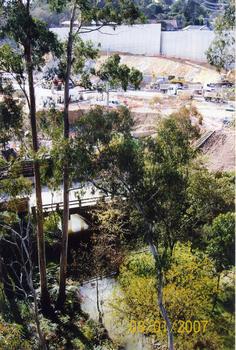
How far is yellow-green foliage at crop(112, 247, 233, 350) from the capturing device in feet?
20.5

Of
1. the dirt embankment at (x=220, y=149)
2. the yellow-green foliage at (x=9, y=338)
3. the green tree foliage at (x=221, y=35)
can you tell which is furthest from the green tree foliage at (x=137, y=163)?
the dirt embankment at (x=220, y=149)

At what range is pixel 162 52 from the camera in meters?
21.8

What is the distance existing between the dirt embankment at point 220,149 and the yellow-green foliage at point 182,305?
6.36 metres

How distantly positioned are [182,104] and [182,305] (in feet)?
33.4

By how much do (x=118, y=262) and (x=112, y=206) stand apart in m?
1.54

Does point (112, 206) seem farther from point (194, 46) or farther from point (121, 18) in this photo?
point (194, 46)

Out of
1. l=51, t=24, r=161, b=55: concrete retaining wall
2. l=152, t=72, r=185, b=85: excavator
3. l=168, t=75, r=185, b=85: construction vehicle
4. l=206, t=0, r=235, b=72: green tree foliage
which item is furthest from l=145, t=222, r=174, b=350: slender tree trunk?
l=168, t=75, r=185, b=85: construction vehicle

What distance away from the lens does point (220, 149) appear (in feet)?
44.3

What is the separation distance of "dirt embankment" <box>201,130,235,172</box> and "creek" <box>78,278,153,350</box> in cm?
666

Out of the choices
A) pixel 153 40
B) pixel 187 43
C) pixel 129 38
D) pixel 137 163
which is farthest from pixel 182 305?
pixel 187 43

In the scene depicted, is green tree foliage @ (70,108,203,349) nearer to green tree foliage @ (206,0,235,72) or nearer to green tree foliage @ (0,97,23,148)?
green tree foliage @ (206,0,235,72)

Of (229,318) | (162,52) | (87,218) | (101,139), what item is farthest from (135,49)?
(229,318)

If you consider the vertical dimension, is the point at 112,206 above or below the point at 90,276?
above

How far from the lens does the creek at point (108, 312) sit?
7023 mm
